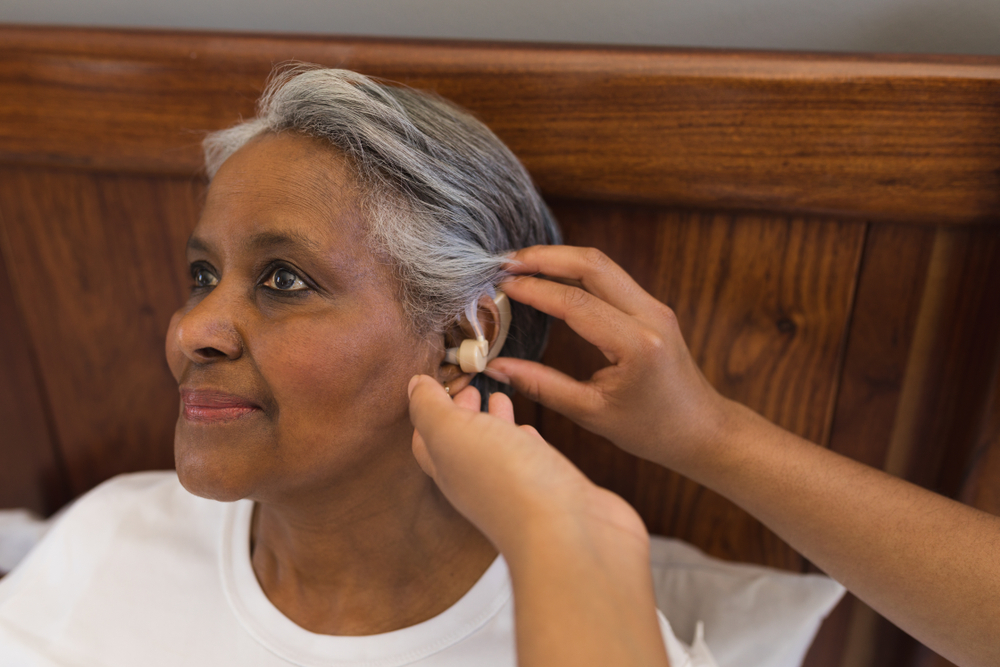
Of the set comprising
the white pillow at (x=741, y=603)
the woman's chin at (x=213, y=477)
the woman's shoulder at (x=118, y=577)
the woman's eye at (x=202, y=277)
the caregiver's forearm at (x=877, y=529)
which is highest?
the woman's eye at (x=202, y=277)

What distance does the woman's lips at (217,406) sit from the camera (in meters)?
0.87

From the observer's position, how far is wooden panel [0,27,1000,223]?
96 centimetres

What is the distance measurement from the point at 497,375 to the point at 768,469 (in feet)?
1.30

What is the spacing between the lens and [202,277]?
1000 mm

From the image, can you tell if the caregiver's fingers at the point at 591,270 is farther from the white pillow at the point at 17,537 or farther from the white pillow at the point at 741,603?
the white pillow at the point at 17,537

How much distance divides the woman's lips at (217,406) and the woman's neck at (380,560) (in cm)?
18

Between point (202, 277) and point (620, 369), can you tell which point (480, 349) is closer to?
point (620, 369)

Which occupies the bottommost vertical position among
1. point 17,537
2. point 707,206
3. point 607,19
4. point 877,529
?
point 17,537

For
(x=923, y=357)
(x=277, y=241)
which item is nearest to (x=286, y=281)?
(x=277, y=241)

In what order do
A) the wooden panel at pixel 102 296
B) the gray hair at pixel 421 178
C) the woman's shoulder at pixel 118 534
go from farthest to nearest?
the wooden panel at pixel 102 296
the woman's shoulder at pixel 118 534
the gray hair at pixel 421 178

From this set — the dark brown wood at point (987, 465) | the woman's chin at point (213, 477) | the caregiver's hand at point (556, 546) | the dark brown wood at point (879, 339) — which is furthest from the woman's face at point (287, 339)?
the dark brown wood at point (987, 465)

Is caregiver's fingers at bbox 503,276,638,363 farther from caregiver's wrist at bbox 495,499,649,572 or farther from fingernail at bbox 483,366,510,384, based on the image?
caregiver's wrist at bbox 495,499,649,572

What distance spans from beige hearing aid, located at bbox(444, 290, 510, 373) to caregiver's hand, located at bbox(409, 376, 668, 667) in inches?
10.7

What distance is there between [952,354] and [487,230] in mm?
724
